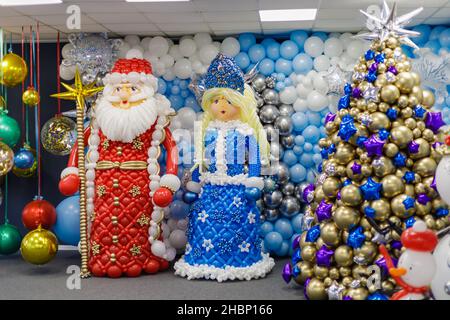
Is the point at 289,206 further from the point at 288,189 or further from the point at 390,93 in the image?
the point at 390,93

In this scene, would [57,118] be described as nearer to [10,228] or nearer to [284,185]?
[10,228]

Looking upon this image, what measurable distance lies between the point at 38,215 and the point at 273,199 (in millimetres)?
2664

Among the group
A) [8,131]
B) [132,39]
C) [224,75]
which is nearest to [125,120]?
[224,75]

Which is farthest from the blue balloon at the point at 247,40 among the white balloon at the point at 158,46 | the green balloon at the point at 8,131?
the green balloon at the point at 8,131

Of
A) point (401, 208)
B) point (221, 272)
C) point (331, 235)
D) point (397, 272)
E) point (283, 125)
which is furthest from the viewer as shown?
point (283, 125)

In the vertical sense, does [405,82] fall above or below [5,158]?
above

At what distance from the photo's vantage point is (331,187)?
4512 mm

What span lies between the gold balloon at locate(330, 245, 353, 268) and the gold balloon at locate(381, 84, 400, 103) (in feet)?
4.08

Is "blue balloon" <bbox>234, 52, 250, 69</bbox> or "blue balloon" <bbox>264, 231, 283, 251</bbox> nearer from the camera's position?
"blue balloon" <bbox>264, 231, 283, 251</bbox>

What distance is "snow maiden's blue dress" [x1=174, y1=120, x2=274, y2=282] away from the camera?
5332 millimetres

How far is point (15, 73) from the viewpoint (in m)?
5.87

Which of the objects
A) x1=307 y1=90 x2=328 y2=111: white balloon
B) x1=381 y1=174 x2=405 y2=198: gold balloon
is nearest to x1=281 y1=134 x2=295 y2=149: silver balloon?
x1=307 y1=90 x2=328 y2=111: white balloon

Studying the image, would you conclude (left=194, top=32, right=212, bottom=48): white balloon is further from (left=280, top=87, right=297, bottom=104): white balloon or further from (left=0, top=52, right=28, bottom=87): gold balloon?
(left=0, top=52, right=28, bottom=87): gold balloon
